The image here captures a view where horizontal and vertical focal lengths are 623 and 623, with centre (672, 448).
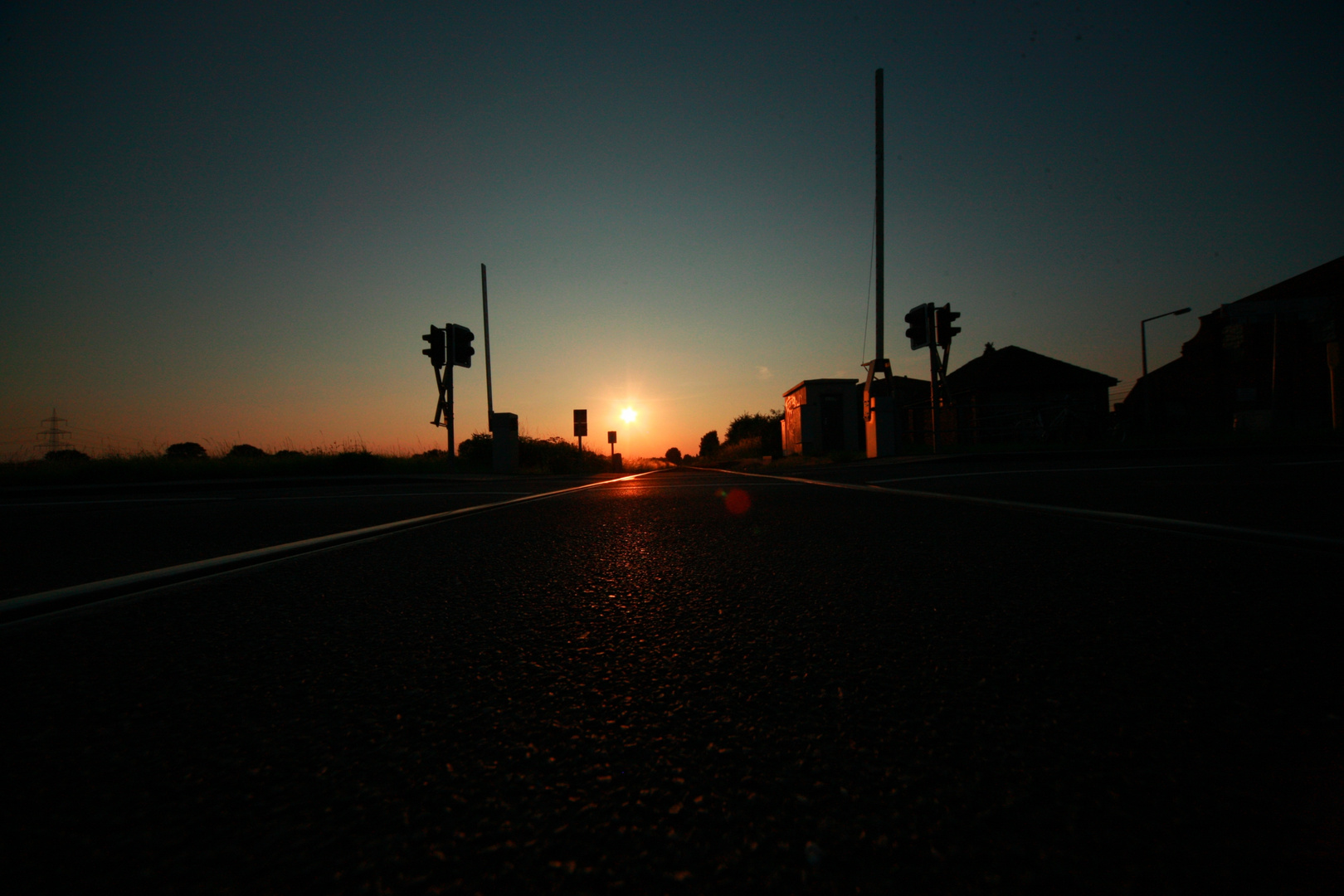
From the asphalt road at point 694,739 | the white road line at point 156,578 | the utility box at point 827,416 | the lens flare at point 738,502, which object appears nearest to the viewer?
the asphalt road at point 694,739

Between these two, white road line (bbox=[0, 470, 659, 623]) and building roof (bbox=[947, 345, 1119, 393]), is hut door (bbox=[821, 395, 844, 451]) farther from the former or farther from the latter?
white road line (bbox=[0, 470, 659, 623])

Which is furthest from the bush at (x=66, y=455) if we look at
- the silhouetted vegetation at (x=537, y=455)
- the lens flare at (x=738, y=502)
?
the lens flare at (x=738, y=502)

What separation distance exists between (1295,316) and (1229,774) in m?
40.1

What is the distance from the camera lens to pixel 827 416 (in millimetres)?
27609

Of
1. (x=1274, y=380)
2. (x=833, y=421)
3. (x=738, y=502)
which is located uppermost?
(x=1274, y=380)

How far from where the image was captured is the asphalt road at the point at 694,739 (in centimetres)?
54

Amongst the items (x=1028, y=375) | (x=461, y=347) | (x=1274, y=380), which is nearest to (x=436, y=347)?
(x=461, y=347)

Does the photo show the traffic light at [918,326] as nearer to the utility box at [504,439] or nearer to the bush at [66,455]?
the utility box at [504,439]

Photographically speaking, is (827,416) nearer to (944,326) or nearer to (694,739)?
(944,326)

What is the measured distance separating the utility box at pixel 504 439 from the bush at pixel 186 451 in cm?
788

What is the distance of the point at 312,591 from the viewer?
69.7 inches

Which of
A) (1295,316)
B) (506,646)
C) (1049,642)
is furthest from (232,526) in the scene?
(1295,316)

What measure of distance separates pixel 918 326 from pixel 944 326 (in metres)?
0.49

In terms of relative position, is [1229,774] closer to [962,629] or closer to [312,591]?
[962,629]
